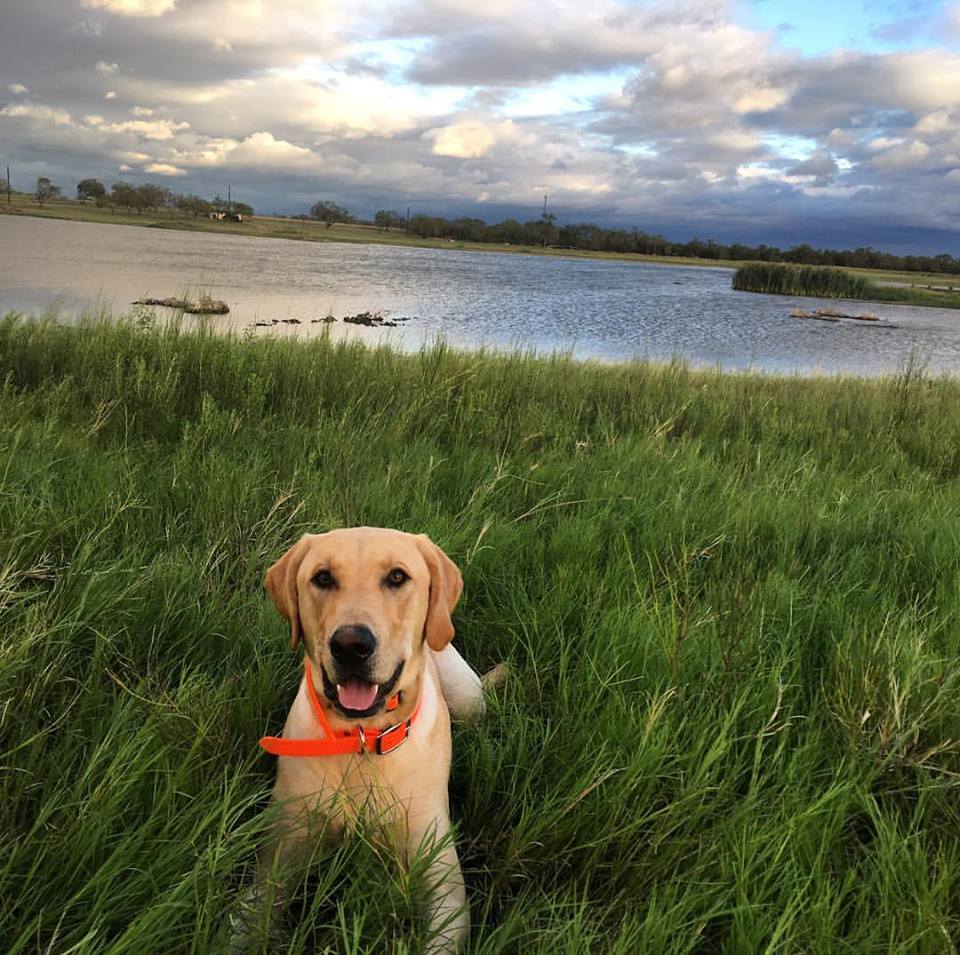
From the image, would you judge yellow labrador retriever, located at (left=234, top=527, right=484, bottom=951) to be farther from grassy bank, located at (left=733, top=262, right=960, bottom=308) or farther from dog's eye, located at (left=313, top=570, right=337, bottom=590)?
grassy bank, located at (left=733, top=262, right=960, bottom=308)

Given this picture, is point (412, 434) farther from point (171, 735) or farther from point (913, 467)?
point (913, 467)

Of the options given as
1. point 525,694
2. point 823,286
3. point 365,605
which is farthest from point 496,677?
point 823,286

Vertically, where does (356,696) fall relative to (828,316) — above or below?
below

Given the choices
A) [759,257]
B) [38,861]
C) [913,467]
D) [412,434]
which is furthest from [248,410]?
[759,257]

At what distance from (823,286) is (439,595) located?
5099 cm

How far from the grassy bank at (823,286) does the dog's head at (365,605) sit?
49.0 metres

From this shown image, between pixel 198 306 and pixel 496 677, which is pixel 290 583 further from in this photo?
pixel 198 306

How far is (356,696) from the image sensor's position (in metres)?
1.78

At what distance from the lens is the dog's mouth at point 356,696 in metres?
1.77

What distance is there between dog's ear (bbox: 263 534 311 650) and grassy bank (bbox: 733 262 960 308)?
49116 millimetres

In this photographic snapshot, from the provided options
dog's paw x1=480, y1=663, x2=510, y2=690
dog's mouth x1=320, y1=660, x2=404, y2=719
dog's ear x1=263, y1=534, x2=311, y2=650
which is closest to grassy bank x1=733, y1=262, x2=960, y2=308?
dog's paw x1=480, y1=663, x2=510, y2=690

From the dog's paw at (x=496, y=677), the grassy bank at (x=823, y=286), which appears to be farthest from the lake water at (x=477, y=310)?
the dog's paw at (x=496, y=677)

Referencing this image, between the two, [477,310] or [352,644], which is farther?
[477,310]

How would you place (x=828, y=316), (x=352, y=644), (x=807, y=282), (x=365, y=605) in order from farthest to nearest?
1. (x=807, y=282)
2. (x=828, y=316)
3. (x=365, y=605)
4. (x=352, y=644)
